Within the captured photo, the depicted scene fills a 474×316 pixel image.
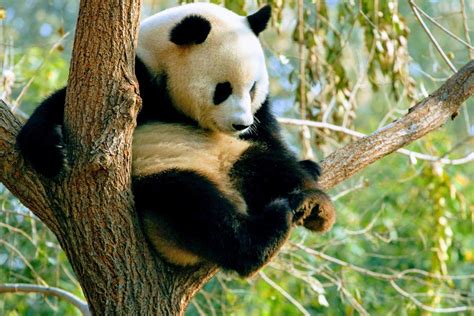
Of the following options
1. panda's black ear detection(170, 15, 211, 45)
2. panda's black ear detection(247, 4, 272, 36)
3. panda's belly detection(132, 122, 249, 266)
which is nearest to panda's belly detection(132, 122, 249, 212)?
panda's belly detection(132, 122, 249, 266)

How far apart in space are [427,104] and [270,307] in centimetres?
293

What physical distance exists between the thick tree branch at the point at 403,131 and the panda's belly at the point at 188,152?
44 centimetres

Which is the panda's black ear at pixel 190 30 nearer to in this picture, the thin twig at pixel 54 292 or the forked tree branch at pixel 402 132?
the forked tree branch at pixel 402 132

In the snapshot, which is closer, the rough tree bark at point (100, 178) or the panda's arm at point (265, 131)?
the rough tree bark at point (100, 178)

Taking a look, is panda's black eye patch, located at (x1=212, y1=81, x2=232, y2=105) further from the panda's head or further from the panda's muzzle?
the panda's muzzle

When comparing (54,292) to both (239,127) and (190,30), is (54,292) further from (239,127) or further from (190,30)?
(190,30)

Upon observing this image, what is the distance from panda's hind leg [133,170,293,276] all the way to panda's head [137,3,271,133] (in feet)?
1.33

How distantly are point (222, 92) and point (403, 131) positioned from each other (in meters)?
0.85

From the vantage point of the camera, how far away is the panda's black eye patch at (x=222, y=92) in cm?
342

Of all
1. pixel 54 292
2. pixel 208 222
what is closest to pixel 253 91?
pixel 208 222

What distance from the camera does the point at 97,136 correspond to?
280 centimetres

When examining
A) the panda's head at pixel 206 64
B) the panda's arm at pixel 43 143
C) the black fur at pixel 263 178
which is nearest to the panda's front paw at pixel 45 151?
the panda's arm at pixel 43 143

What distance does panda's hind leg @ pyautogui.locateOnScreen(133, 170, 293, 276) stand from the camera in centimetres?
301

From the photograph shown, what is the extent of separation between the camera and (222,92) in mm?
3434
